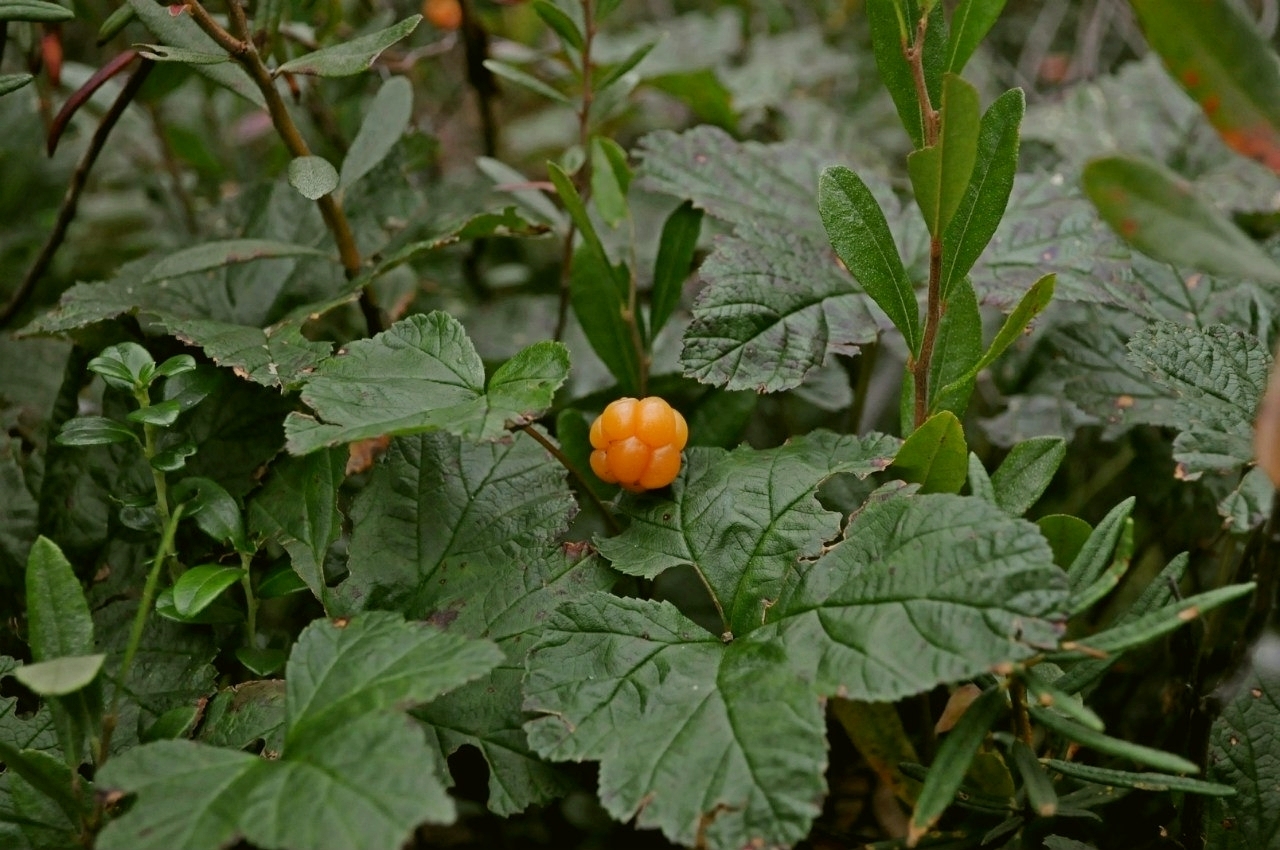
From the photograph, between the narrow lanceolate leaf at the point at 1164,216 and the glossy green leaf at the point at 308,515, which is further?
the glossy green leaf at the point at 308,515

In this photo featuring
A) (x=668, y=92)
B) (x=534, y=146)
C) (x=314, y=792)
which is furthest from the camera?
(x=534, y=146)

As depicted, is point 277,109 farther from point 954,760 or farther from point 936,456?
point 954,760

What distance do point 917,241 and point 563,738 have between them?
0.70 meters

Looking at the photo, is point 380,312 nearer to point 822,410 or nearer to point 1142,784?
point 822,410

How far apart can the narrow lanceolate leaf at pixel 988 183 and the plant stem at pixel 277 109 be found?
59cm

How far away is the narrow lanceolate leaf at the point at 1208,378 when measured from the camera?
2.63 ft

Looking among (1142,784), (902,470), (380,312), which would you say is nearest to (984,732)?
(1142,784)

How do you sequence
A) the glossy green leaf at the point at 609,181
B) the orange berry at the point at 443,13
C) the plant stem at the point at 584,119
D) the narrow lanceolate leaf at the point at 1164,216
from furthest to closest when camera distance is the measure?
the orange berry at the point at 443,13 → the plant stem at the point at 584,119 → the glossy green leaf at the point at 609,181 → the narrow lanceolate leaf at the point at 1164,216

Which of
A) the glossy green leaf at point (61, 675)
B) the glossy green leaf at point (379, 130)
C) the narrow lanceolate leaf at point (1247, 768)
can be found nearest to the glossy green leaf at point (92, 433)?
the glossy green leaf at point (61, 675)

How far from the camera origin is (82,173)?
1.04 m

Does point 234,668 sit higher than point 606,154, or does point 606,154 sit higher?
point 606,154

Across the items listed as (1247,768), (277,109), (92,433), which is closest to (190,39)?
(277,109)

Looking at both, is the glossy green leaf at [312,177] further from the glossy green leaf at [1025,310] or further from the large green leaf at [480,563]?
the glossy green leaf at [1025,310]

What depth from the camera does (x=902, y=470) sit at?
2.75 ft
